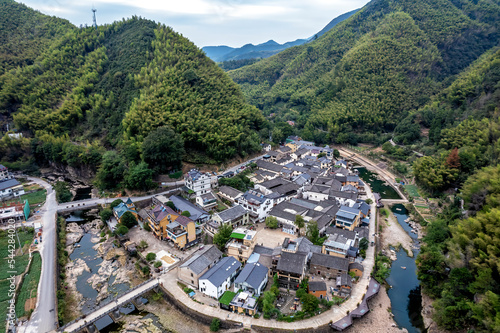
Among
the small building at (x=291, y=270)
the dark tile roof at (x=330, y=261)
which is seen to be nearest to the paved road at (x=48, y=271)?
the small building at (x=291, y=270)

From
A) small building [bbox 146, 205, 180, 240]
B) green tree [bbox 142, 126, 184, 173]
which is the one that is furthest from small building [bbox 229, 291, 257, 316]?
green tree [bbox 142, 126, 184, 173]

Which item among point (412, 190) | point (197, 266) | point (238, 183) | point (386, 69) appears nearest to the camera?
point (197, 266)

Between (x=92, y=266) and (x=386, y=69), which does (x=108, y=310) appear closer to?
(x=92, y=266)

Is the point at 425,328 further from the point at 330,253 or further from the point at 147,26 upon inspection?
the point at 147,26

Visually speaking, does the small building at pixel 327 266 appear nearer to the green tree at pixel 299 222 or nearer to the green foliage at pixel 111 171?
the green tree at pixel 299 222

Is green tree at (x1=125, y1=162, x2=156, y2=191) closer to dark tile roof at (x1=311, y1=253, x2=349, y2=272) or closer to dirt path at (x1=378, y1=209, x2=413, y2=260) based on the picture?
dark tile roof at (x1=311, y1=253, x2=349, y2=272)

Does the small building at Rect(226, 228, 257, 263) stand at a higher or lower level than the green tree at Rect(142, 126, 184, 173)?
lower

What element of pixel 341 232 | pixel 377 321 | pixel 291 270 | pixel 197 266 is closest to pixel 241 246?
pixel 197 266
